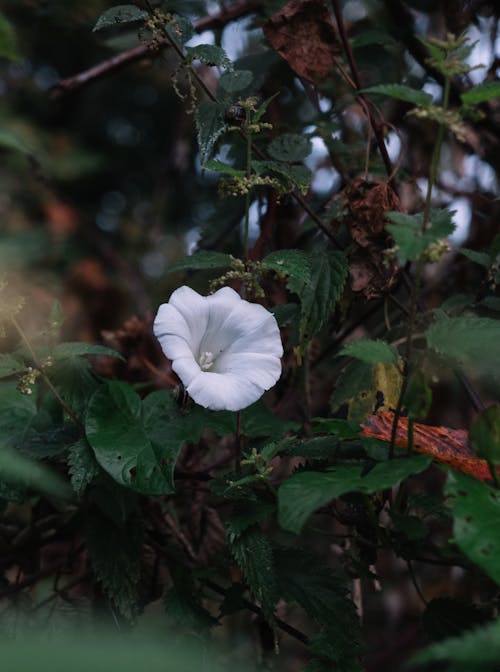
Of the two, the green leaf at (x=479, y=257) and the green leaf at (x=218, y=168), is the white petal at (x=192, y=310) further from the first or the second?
the green leaf at (x=479, y=257)

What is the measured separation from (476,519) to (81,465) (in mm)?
483

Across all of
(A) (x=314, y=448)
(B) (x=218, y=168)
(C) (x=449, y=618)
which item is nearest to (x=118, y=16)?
(B) (x=218, y=168)

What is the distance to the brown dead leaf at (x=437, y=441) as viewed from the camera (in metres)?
0.93

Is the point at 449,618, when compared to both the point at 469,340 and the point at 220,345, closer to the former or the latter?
the point at 469,340

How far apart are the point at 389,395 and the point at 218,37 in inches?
36.6

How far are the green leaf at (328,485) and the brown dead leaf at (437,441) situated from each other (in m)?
0.11

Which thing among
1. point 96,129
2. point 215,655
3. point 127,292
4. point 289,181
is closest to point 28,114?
point 96,129

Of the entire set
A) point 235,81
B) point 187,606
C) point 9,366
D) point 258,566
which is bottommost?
point 187,606

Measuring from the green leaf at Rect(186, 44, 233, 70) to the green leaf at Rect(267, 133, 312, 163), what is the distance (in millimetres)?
155

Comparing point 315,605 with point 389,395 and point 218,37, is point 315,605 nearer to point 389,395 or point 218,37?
point 389,395

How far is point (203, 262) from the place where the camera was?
102cm

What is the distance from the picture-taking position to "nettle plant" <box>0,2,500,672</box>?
0.82 meters

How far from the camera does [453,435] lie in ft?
3.47

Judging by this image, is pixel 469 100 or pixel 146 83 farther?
pixel 146 83
